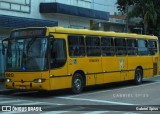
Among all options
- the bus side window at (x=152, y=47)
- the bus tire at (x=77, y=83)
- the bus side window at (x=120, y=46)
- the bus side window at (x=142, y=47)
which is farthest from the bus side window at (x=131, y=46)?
the bus tire at (x=77, y=83)

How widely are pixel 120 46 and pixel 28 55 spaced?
21.4 ft

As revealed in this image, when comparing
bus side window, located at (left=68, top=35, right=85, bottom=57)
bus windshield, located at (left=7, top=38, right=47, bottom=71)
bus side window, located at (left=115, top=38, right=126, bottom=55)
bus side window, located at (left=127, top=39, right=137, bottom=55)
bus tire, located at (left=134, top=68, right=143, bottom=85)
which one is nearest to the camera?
bus windshield, located at (left=7, top=38, right=47, bottom=71)

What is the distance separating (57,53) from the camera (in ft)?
58.2

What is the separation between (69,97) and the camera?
17.6 metres

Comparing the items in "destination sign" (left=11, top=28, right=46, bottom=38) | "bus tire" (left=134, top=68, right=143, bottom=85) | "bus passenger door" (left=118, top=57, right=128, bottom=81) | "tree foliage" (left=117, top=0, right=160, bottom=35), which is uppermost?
"tree foliage" (left=117, top=0, right=160, bottom=35)

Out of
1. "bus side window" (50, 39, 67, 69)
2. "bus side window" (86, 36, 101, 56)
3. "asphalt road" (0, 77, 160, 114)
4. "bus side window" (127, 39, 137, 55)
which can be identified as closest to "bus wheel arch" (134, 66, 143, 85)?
"bus side window" (127, 39, 137, 55)

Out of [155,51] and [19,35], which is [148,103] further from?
[155,51]

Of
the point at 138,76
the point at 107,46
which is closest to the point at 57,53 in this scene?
the point at 107,46

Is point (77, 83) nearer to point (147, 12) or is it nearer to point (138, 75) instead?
point (138, 75)

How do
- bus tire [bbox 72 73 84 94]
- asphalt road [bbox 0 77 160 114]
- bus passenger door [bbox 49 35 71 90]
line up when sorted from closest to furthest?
1. asphalt road [bbox 0 77 160 114]
2. bus passenger door [bbox 49 35 71 90]
3. bus tire [bbox 72 73 84 94]

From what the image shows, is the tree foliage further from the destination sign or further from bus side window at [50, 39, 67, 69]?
the destination sign

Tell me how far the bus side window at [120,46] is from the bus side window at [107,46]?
465 millimetres

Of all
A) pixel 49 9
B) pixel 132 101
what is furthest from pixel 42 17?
pixel 132 101

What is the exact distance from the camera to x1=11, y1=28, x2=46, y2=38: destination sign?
1754 cm
